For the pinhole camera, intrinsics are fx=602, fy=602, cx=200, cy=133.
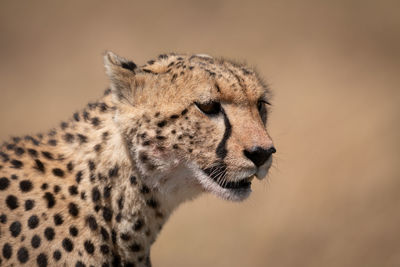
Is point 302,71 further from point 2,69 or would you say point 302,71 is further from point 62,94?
point 2,69

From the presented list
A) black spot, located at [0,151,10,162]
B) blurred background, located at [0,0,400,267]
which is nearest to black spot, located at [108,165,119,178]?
black spot, located at [0,151,10,162]

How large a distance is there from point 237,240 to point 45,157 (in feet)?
10.3

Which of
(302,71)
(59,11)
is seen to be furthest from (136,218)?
(59,11)

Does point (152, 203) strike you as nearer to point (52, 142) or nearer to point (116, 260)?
point (116, 260)

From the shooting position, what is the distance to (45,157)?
2.35 meters

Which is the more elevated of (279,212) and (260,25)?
(260,25)

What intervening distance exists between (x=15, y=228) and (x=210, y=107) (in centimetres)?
84

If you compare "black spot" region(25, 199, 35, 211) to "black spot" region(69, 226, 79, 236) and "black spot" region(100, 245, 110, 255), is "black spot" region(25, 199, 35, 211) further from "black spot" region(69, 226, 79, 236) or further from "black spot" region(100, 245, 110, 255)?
"black spot" region(100, 245, 110, 255)

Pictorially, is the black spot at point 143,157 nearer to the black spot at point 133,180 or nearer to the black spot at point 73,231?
the black spot at point 133,180

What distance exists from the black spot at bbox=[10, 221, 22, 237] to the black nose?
0.86m

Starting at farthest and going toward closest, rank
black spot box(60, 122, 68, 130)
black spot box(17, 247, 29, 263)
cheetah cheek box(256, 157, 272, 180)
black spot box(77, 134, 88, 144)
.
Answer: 1. black spot box(60, 122, 68, 130)
2. black spot box(77, 134, 88, 144)
3. cheetah cheek box(256, 157, 272, 180)
4. black spot box(17, 247, 29, 263)

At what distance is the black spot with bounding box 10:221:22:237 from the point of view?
217cm

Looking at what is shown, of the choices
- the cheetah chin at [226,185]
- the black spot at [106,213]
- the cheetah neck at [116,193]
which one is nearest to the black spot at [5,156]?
the cheetah neck at [116,193]

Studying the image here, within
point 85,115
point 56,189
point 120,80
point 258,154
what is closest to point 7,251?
point 56,189
